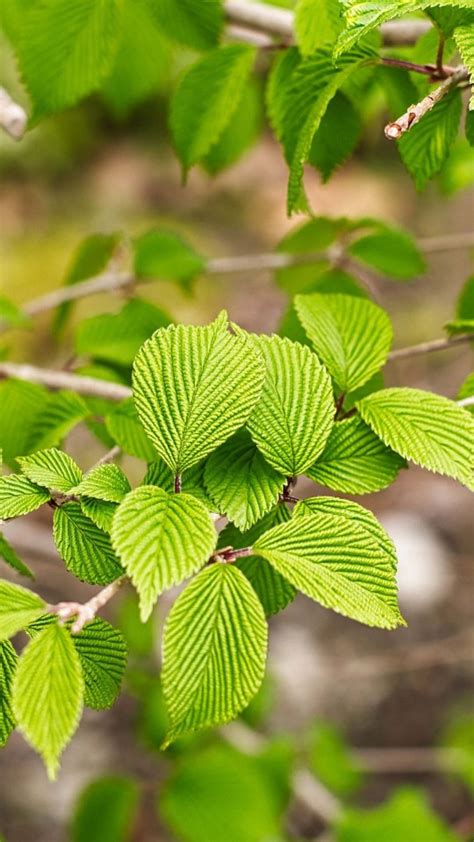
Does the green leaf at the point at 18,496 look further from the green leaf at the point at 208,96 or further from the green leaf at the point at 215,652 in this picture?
the green leaf at the point at 208,96

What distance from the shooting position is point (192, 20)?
80cm

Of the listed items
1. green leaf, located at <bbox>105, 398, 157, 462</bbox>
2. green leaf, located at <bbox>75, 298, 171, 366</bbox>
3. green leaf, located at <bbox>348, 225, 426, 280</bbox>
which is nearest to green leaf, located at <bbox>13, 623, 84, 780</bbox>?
green leaf, located at <bbox>105, 398, 157, 462</bbox>

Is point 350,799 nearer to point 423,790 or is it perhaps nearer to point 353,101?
point 423,790

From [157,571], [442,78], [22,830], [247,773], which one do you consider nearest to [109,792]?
[247,773]

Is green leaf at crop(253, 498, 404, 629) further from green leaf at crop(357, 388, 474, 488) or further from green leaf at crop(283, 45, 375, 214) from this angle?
green leaf at crop(283, 45, 375, 214)

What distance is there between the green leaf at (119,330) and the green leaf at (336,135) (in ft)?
0.98

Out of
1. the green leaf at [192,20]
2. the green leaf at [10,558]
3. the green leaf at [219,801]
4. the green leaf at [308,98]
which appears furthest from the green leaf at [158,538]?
the green leaf at [219,801]

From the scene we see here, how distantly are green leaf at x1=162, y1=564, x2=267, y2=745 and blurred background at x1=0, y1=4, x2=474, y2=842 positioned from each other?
0.53 meters

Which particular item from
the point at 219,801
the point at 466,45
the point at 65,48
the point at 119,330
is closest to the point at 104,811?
the point at 219,801

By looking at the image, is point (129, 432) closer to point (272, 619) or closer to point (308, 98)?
point (308, 98)

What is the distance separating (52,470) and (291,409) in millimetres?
160

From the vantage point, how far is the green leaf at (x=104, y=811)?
132cm

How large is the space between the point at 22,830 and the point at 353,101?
1.82 m

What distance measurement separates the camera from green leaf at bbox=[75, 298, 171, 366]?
96 centimetres
